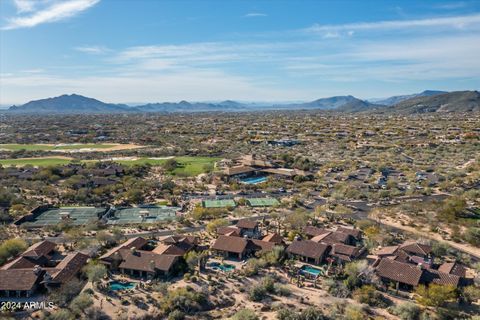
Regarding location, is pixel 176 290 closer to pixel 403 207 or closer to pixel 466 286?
pixel 466 286

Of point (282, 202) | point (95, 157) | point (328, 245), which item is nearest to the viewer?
point (328, 245)

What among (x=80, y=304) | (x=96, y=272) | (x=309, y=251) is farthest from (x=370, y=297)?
(x=96, y=272)

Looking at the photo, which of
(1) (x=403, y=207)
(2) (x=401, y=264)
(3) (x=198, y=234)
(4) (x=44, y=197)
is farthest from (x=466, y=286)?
(4) (x=44, y=197)

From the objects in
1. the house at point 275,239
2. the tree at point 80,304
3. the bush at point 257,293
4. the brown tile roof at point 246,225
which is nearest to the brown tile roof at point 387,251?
the house at point 275,239

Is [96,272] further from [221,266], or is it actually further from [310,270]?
[310,270]

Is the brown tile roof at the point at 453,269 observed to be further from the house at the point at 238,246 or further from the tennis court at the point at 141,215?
the tennis court at the point at 141,215

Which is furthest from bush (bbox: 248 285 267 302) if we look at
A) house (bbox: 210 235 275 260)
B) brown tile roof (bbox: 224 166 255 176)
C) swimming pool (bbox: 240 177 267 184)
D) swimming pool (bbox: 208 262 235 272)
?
brown tile roof (bbox: 224 166 255 176)

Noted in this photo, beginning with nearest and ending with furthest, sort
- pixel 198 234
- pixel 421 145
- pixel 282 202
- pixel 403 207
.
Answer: pixel 198 234
pixel 403 207
pixel 282 202
pixel 421 145
